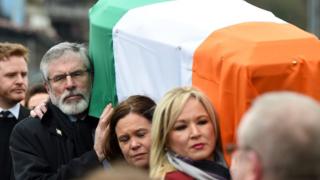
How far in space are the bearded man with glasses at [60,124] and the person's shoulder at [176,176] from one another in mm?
1078

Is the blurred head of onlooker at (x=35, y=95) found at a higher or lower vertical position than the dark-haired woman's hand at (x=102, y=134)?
lower

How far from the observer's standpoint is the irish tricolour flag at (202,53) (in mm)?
5738

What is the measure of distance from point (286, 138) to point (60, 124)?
3.12 meters

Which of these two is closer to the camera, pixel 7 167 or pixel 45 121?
pixel 45 121

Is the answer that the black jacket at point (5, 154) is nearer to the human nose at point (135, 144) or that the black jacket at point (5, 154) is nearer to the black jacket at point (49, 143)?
the black jacket at point (49, 143)

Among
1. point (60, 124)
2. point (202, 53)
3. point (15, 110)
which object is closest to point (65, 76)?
point (60, 124)

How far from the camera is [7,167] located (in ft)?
27.0

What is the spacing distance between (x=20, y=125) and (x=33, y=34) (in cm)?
3502

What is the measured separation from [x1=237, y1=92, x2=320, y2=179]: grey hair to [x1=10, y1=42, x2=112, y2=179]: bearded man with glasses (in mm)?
2827

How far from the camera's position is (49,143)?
679cm

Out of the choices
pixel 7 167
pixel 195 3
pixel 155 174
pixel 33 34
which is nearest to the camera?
pixel 155 174

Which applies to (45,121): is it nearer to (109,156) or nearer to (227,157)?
(109,156)

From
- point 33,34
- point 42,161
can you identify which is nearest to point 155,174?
point 42,161

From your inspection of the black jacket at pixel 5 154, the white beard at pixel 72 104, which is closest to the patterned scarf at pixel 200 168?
the white beard at pixel 72 104
